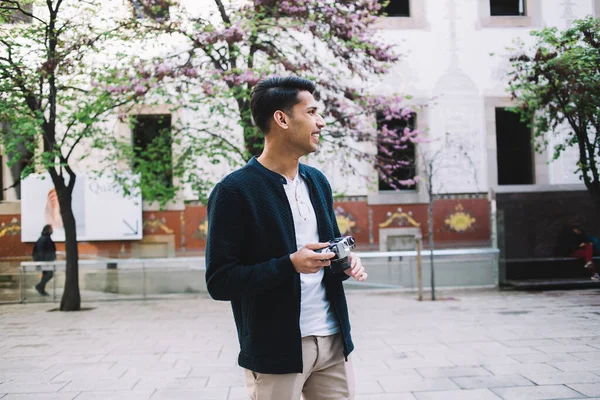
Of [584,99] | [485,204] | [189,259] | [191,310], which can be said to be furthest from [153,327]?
[485,204]

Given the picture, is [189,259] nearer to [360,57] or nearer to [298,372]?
[360,57]

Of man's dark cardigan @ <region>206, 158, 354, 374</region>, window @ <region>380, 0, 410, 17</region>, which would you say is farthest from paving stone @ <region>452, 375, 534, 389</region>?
window @ <region>380, 0, 410, 17</region>

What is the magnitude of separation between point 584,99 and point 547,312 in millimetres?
4327

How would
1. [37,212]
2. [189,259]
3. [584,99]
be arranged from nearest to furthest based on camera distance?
[584,99]
[189,259]
[37,212]

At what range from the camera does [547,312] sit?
10523 mm

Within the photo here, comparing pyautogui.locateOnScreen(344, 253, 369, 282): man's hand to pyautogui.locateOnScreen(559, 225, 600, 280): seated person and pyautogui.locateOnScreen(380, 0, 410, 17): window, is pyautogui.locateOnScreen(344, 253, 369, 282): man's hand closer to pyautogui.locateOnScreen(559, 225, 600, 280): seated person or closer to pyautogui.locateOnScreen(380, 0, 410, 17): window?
pyautogui.locateOnScreen(559, 225, 600, 280): seated person

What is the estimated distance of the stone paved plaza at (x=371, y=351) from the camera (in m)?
5.93

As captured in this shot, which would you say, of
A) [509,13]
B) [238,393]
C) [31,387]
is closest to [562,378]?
[238,393]

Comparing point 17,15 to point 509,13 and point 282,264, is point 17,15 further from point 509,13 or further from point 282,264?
point 509,13

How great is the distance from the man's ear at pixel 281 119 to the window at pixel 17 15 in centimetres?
916

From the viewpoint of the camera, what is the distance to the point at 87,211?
1719 cm

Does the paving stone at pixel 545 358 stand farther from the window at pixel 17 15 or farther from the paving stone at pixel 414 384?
the window at pixel 17 15

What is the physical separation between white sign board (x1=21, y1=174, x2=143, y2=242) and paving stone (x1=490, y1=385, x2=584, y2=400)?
1310cm

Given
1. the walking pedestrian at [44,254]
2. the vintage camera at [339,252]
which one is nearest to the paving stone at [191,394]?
the vintage camera at [339,252]
